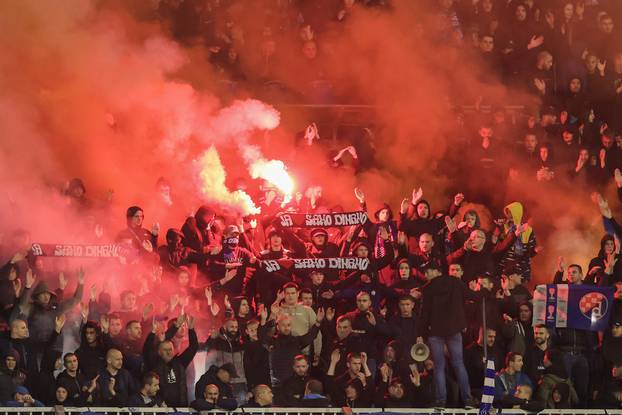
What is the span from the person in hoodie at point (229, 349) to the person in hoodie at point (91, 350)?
2.79 ft

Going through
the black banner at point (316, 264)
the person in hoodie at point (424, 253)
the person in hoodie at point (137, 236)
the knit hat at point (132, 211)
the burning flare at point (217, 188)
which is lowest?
the black banner at point (316, 264)

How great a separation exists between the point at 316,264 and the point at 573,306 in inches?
86.7

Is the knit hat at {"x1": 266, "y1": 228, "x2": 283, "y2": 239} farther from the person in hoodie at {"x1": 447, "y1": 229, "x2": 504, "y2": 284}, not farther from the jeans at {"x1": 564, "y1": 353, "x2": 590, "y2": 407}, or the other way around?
the jeans at {"x1": 564, "y1": 353, "x2": 590, "y2": 407}

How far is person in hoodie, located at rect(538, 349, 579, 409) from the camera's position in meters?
10.0

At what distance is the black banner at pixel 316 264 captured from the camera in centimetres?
1062

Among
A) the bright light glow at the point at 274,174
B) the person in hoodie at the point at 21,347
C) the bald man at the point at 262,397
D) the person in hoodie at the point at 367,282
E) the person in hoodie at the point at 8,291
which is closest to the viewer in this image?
the bald man at the point at 262,397

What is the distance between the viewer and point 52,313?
1027 cm

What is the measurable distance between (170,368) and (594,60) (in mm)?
5208

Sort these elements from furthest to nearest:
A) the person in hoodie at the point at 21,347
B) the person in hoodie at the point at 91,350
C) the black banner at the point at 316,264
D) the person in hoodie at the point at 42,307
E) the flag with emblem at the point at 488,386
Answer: the black banner at the point at 316,264
the person in hoodie at the point at 42,307
the person in hoodie at the point at 21,347
the person in hoodie at the point at 91,350
the flag with emblem at the point at 488,386

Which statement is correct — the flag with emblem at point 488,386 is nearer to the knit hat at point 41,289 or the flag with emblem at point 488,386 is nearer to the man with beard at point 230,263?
the man with beard at point 230,263

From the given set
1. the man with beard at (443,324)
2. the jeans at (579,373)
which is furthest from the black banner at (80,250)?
the jeans at (579,373)

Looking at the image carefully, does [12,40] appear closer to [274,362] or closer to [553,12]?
[274,362]

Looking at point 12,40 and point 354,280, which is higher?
point 12,40

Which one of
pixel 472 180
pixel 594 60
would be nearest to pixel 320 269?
pixel 472 180
